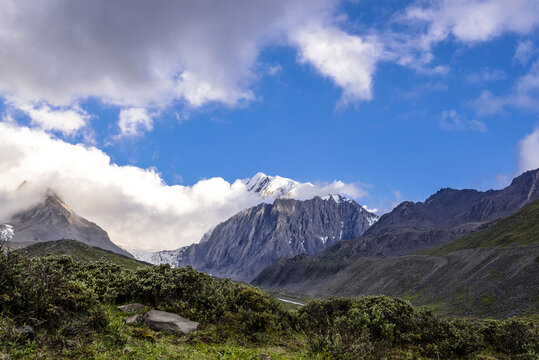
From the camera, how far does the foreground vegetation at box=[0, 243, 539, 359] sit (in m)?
12.7

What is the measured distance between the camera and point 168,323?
54.1 feet

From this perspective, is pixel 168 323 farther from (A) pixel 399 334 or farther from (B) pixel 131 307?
(A) pixel 399 334

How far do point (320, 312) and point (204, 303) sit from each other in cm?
752

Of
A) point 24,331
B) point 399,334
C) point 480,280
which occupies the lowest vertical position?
point 24,331

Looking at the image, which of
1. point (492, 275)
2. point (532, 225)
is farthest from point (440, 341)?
point (532, 225)

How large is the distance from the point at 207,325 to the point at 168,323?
2.25 metres

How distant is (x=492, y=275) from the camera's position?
12094cm

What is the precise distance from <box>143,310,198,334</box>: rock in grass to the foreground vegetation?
574 mm

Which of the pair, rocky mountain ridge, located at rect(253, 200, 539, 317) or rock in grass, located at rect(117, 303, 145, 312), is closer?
rock in grass, located at rect(117, 303, 145, 312)

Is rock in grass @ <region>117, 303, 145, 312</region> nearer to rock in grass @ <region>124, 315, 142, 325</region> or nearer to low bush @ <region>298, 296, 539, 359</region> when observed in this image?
rock in grass @ <region>124, 315, 142, 325</region>

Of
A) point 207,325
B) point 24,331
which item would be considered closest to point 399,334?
point 207,325

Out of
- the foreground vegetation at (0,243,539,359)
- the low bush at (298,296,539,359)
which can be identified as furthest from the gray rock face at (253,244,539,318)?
the foreground vegetation at (0,243,539,359)

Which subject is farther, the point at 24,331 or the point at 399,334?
the point at 399,334

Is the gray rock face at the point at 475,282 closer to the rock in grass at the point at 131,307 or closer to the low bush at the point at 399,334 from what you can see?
the low bush at the point at 399,334
